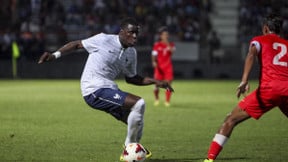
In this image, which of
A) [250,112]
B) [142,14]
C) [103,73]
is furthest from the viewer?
[142,14]

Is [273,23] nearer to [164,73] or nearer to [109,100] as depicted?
[109,100]

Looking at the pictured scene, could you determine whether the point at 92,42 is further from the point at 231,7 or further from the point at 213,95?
the point at 231,7

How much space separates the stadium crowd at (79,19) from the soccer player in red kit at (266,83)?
26.7 m

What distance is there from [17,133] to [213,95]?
12.6 meters

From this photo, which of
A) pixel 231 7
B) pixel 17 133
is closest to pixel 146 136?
pixel 17 133

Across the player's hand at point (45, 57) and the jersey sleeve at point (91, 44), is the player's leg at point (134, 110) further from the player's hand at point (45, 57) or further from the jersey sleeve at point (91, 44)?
the player's hand at point (45, 57)

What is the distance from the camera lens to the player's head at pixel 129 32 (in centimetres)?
1005

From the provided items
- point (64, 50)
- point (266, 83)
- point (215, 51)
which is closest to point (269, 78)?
point (266, 83)

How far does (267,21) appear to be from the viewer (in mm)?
9562

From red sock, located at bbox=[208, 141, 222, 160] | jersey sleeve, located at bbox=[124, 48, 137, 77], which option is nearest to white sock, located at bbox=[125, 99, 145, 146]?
jersey sleeve, located at bbox=[124, 48, 137, 77]

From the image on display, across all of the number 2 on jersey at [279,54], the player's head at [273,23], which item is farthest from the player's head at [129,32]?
the number 2 on jersey at [279,54]

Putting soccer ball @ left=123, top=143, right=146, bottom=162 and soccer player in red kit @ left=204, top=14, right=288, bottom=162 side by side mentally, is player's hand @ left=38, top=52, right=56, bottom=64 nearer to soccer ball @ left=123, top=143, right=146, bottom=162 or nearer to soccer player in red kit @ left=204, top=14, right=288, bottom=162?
soccer ball @ left=123, top=143, right=146, bottom=162

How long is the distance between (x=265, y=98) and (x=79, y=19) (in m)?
29.7

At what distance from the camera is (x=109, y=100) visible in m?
9.83
